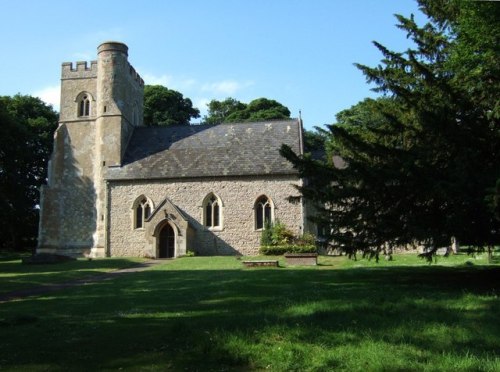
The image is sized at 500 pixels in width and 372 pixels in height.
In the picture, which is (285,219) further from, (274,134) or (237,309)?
(237,309)

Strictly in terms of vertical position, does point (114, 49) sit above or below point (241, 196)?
above

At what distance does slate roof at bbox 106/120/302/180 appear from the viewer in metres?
31.9

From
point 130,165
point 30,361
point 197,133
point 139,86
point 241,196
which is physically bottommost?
point 30,361

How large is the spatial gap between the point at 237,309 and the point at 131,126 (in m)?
30.4

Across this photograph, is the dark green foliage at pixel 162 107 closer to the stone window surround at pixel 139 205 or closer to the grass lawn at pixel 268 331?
the stone window surround at pixel 139 205

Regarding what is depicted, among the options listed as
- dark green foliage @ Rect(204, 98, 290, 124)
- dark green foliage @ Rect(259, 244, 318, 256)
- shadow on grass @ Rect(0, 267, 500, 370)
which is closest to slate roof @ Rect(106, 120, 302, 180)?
dark green foliage @ Rect(259, 244, 318, 256)

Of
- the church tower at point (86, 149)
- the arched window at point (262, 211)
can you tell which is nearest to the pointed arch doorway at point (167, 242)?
the church tower at point (86, 149)

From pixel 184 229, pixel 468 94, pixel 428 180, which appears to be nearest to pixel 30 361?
pixel 428 180

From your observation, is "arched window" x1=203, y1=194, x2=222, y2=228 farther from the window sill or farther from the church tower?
the church tower

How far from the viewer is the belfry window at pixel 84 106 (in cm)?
3631

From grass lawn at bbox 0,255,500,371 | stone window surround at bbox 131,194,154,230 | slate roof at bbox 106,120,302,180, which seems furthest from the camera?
stone window surround at bbox 131,194,154,230

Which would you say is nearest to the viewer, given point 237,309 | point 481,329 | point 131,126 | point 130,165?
point 481,329

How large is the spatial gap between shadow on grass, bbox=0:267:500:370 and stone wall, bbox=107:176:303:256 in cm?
1962

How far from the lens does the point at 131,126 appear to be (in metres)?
36.9
